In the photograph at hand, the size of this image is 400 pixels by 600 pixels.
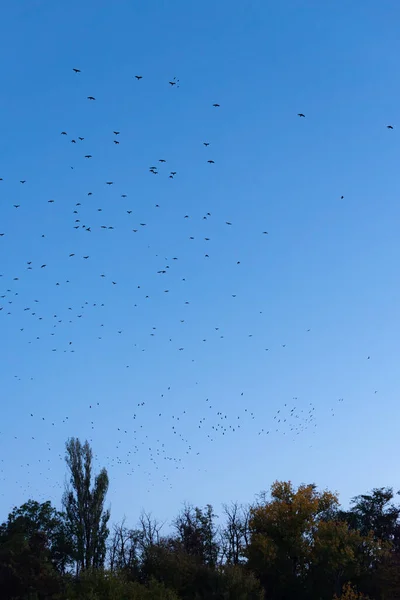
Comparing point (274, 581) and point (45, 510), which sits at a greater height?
point (45, 510)

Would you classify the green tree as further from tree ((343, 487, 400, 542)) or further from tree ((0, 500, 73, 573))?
tree ((343, 487, 400, 542))

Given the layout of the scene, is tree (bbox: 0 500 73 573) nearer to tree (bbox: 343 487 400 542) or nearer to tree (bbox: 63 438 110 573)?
tree (bbox: 63 438 110 573)

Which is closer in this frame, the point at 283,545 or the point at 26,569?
the point at 26,569

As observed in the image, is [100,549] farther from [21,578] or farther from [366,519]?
[366,519]

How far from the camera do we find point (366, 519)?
302 feet

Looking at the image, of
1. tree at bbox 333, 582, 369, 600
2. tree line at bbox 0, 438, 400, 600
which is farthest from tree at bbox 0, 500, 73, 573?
tree at bbox 333, 582, 369, 600

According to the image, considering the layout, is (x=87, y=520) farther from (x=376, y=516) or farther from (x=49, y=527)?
(x=376, y=516)

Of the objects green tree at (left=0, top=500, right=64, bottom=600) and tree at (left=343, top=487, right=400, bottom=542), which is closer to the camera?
green tree at (left=0, top=500, right=64, bottom=600)

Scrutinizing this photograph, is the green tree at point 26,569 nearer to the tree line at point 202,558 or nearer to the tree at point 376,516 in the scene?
the tree line at point 202,558

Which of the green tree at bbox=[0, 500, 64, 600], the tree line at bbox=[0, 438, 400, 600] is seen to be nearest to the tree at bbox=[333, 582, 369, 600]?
the tree line at bbox=[0, 438, 400, 600]

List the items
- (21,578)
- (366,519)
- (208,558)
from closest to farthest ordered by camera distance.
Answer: (21,578) → (208,558) → (366,519)

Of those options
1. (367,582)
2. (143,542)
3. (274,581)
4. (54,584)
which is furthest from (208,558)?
(54,584)

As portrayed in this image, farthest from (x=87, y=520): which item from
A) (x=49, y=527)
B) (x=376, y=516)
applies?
(x=376, y=516)

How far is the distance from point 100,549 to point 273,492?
18404mm
